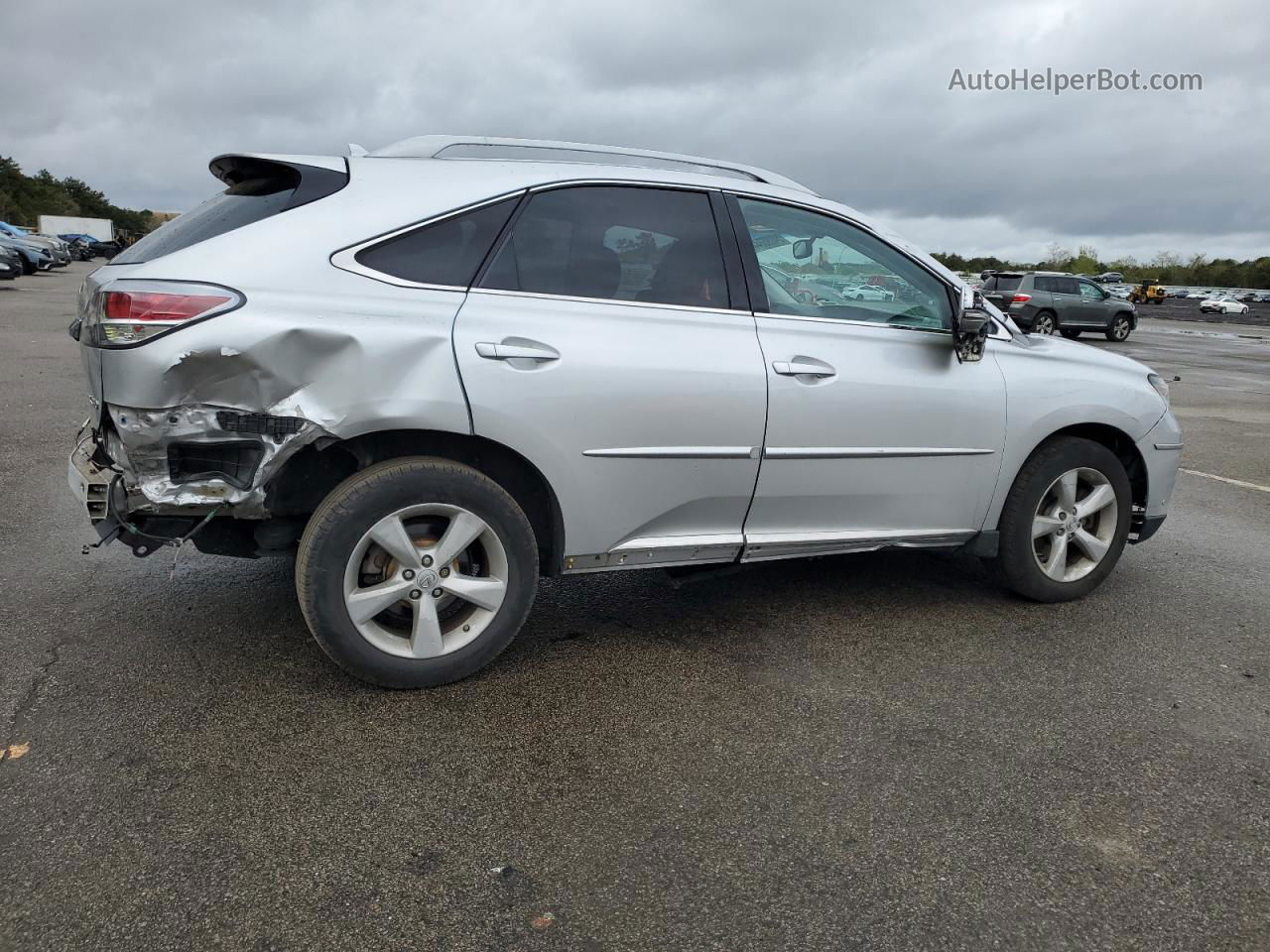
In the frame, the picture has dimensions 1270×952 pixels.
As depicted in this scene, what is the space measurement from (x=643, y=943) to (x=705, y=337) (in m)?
2.05

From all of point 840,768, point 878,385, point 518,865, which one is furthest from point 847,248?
point 518,865

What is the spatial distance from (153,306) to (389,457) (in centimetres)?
84

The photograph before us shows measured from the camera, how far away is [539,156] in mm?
3650

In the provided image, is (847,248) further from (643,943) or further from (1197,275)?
(1197,275)

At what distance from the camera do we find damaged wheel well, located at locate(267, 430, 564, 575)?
3.23 metres

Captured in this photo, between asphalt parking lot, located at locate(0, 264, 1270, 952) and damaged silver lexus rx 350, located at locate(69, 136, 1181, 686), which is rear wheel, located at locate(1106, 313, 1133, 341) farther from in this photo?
damaged silver lexus rx 350, located at locate(69, 136, 1181, 686)

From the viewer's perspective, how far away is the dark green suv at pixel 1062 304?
25797 millimetres

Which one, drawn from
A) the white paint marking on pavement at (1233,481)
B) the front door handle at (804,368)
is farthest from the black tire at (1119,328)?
the front door handle at (804,368)

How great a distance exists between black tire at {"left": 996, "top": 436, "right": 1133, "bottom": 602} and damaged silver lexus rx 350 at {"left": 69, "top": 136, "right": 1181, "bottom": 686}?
15 cm

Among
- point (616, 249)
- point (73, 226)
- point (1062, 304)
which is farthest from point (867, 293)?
point (73, 226)

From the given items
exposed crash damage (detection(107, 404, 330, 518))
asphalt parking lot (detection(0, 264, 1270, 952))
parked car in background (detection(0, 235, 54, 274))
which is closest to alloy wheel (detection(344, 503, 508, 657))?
asphalt parking lot (detection(0, 264, 1270, 952))

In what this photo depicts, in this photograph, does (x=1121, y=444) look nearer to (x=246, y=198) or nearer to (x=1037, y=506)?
(x=1037, y=506)

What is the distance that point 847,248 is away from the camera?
4.04 m

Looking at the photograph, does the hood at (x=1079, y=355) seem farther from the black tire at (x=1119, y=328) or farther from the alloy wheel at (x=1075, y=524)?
the black tire at (x=1119, y=328)
